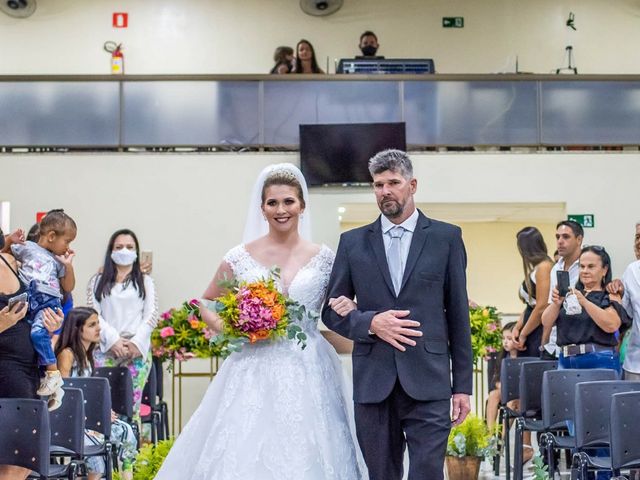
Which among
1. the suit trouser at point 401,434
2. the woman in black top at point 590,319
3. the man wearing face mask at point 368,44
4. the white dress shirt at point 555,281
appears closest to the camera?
the suit trouser at point 401,434

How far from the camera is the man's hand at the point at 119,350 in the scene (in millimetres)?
7086

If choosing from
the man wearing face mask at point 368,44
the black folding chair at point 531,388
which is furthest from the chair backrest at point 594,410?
the man wearing face mask at point 368,44

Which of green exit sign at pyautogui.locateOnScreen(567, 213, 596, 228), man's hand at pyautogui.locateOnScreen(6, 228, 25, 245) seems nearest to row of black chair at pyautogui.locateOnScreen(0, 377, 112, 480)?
man's hand at pyautogui.locateOnScreen(6, 228, 25, 245)

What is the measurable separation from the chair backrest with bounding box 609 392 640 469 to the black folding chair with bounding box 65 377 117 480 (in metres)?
2.70

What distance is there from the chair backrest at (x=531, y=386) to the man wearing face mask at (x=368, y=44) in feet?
21.7

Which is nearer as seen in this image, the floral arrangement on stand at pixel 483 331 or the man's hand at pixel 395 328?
the man's hand at pixel 395 328

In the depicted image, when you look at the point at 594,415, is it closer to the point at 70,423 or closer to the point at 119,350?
the point at 70,423

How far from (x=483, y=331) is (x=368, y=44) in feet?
19.9

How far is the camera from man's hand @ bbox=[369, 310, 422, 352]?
11.5ft

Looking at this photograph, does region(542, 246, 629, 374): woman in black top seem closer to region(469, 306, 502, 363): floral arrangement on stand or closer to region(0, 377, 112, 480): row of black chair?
region(469, 306, 502, 363): floral arrangement on stand

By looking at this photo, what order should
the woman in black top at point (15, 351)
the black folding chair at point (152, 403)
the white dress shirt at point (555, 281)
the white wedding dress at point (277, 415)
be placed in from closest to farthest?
1. the white wedding dress at point (277, 415)
2. the woman in black top at point (15, 351)
3. the white dress shirt at point (555, 281)
4. the black folding chair at point (152, 403)

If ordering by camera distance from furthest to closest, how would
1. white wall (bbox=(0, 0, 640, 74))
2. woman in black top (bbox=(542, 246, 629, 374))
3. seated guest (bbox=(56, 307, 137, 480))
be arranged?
1. white wall (bbox=(0, 0, 640, 74))
2. woman in black top (bbox=(542, 246, 629, 374))
3. seated guest (bbox=(56, 307, 137, 480))

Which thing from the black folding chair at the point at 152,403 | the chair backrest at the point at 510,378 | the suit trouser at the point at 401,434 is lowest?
the black folding chair at the point at 152,403

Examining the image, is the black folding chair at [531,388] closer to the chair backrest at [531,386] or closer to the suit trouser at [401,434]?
the chair backrest at [531,386]
